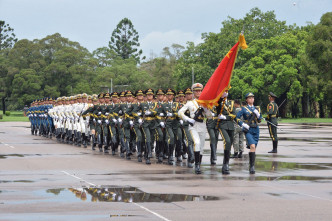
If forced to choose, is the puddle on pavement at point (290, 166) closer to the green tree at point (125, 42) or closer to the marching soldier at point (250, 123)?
the marching soldier at point (250, 123)

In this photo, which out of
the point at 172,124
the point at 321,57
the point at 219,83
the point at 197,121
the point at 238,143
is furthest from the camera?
the point at 321,57

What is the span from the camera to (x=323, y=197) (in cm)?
1084

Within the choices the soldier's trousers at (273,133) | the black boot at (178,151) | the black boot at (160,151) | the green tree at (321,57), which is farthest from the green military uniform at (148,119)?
the green tree at (321,57)

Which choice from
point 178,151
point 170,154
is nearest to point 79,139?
point 178,151

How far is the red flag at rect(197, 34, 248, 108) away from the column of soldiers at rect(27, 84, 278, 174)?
13.0 inches

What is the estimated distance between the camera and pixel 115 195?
11.1m

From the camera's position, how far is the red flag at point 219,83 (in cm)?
1491

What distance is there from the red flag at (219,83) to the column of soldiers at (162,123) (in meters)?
0.33

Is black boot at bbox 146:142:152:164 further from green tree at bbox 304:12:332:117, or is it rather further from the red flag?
green tree at bbox 304:12:332:117

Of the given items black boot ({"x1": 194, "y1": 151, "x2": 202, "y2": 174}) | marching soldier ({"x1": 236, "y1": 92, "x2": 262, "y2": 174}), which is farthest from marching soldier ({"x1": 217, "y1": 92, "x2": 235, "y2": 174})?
black boot ({"x1": 194, "y1": 151, "x2": 202, "y2": 174})

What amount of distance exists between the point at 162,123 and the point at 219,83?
3496 mm

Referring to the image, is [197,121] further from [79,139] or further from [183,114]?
[79,139]

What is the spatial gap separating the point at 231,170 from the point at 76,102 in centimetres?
1375

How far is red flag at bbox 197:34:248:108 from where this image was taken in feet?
48.9
